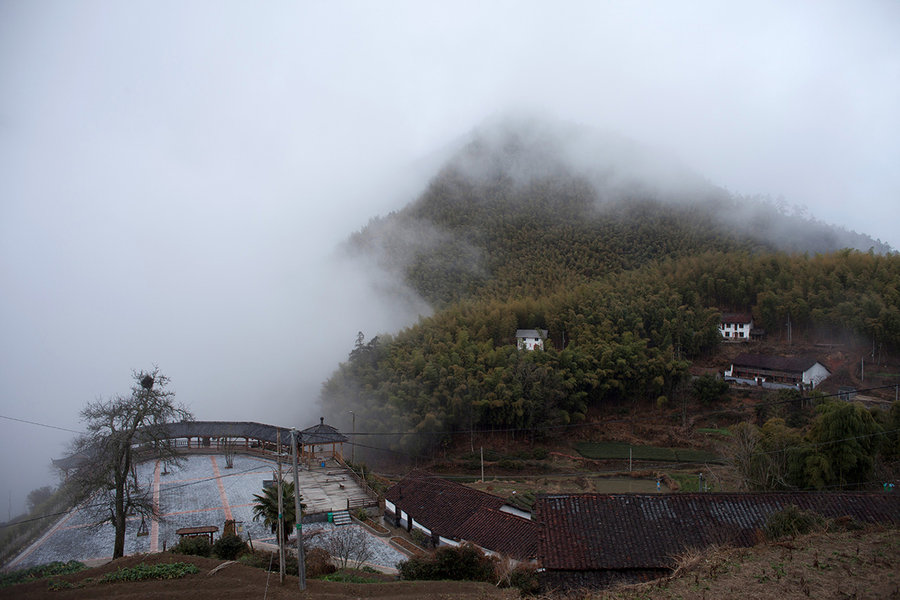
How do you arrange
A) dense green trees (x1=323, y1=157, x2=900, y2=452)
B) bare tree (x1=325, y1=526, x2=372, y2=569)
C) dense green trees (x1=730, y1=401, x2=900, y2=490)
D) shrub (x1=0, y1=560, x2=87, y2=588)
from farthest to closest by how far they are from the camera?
dense green trees (x1=323, y1=157, x2=900, y2=452), dense green trees (x1=730, y1=401, x2=900, y2=490), bare tree (x1=325, y1=526, x2=372, y2=569), shrub (x1=0, y1=560, x2=87, y2=588)

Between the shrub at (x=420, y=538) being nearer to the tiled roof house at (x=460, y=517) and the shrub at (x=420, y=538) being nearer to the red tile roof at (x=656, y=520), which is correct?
the tiled roof house at (x=460, y=517)

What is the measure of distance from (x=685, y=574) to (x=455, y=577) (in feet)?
16.9

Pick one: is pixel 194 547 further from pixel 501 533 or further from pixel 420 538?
pixel 501 533

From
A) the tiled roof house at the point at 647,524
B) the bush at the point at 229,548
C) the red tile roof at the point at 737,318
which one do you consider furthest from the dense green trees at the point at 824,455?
the red tile roof at the point at 737,318

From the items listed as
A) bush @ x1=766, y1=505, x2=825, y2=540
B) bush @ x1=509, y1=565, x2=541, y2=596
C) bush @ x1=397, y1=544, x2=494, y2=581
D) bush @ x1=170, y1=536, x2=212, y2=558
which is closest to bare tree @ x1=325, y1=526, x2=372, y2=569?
bush @ x1=397, y1=544, x2=494, y2=581

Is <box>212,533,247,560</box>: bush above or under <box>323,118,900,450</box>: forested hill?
under

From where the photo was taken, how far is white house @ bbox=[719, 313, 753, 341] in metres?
41.4

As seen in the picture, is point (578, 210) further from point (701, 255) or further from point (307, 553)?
point (307, 553)

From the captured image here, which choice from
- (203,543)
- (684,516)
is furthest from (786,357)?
(203,543)

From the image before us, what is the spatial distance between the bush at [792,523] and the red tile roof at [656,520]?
450 mm

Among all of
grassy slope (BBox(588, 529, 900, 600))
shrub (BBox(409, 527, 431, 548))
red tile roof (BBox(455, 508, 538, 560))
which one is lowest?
shrub (BBox(409, 527, 431, 548))

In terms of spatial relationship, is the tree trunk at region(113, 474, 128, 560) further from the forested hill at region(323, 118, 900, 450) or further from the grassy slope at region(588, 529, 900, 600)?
the forested hill at region(323, 118, 900, 450)

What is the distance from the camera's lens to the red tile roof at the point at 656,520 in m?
11.6

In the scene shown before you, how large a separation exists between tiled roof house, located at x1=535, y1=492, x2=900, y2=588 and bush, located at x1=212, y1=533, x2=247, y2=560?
25.4 ft
